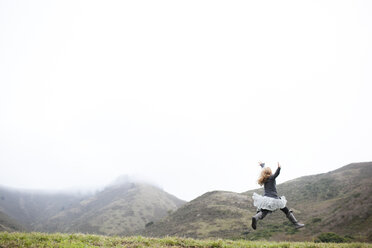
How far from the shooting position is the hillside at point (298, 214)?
40906mm

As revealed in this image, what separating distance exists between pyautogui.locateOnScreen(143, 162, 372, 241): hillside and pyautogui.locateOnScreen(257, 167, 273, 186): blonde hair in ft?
88.1

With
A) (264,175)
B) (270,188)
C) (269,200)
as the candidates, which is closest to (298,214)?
(270,188)

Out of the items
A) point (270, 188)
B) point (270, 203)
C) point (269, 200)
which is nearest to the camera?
point (270, 203)

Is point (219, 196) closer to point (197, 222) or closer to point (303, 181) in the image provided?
point (197, 222)

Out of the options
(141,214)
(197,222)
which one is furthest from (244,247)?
(141,214)

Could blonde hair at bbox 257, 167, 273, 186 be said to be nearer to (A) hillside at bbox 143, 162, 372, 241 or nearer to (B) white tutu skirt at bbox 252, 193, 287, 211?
(B) white tutu skirt at bbox 252, 193, 287, 211

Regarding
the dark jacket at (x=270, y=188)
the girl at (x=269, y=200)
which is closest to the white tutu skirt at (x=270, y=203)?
the girl at (x=269, y=200)

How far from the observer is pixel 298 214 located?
6019 centimetres

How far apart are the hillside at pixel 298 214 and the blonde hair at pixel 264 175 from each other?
2684cm

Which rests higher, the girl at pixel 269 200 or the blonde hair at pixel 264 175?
the blonde hair at pixel 264 175

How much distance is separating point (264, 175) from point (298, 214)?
60.6 metres

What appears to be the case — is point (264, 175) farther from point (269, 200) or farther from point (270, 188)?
point (269, 200)

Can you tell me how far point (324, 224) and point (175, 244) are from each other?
47.5 metres

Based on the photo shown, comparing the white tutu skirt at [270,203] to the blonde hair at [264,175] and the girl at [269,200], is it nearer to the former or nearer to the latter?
the girl at [269,200]
